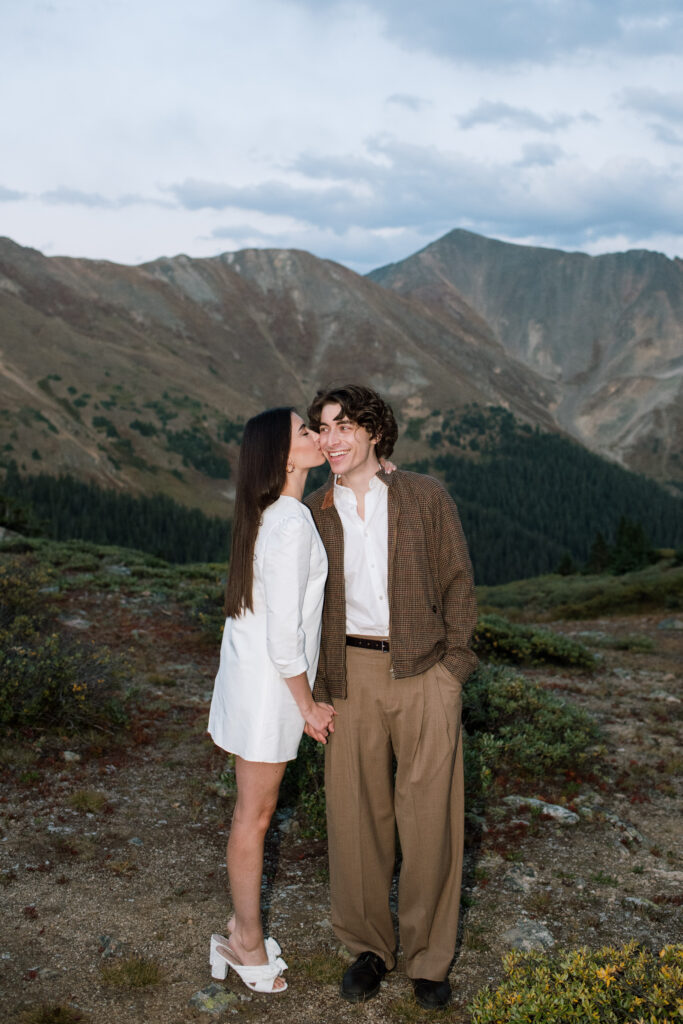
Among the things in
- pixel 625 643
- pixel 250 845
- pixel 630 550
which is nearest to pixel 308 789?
pixel 250 845

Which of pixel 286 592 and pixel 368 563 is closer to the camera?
pixel 286 592

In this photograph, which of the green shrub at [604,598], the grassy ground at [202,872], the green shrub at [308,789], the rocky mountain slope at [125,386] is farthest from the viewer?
the rocky mountain slope at [125,386]

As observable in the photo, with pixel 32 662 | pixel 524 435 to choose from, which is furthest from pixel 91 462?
pixel 32 662

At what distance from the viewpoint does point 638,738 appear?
7.59 metres

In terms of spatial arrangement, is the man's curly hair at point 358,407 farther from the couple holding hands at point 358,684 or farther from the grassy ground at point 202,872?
the grassy ground at point 202,872

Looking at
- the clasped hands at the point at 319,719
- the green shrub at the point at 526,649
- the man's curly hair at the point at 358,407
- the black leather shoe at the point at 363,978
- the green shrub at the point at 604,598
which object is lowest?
the green shrub at the point at 604,598

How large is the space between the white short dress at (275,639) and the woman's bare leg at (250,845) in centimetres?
14

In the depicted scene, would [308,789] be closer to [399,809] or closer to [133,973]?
[133,973]

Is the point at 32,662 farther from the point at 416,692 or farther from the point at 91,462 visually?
the point at 91,462

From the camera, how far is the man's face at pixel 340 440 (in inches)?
132

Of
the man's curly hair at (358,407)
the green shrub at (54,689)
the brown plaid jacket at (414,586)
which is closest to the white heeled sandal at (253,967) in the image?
the brown plaid jacket at (414,586)

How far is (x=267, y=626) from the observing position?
10.2 feet

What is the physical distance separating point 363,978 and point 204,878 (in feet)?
Answer: 5.10

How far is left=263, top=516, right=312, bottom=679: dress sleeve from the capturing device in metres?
3.04
